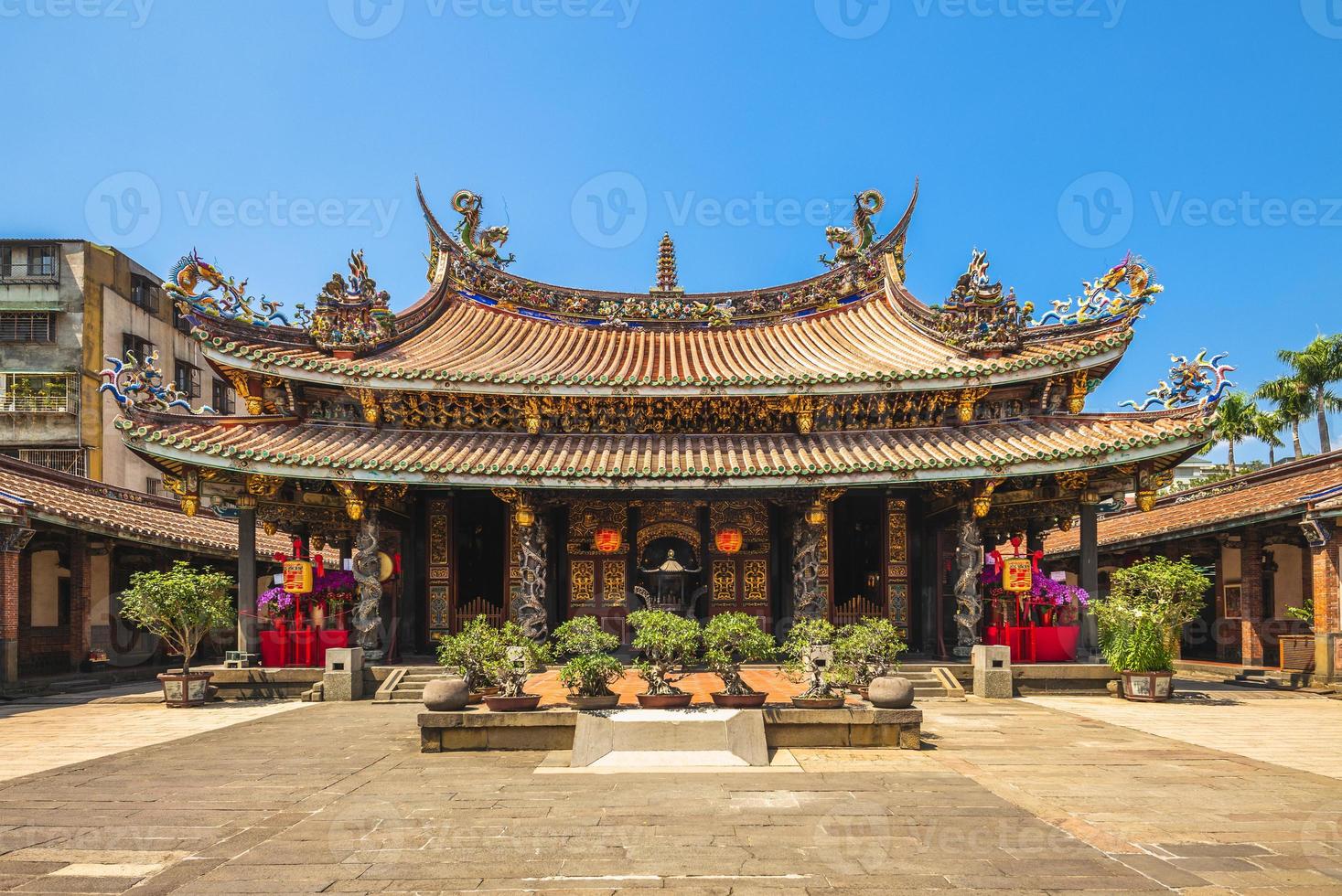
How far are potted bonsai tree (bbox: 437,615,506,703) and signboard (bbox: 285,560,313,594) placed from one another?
5.11 m

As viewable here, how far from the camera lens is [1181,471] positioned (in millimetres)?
75875

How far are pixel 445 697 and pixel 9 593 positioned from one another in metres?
11.5

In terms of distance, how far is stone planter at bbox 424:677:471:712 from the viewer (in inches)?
400

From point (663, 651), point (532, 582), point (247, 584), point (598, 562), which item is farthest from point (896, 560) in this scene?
point (247, 584)

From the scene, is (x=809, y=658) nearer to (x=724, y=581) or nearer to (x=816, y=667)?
(x=816, y=667)

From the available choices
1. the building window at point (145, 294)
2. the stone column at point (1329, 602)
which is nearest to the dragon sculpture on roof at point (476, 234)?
the stone column at point (1329, 602)

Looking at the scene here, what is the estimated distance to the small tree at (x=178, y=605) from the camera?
14.2 metres

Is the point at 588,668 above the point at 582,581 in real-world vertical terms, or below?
below

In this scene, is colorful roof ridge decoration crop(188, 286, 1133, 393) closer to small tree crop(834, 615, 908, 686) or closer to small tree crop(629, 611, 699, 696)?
small tree crop(834, 615, 908, 686)

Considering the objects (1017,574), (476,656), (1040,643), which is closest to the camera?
(476,656)

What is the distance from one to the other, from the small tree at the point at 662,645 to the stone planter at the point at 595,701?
48cm

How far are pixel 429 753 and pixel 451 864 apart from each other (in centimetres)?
417

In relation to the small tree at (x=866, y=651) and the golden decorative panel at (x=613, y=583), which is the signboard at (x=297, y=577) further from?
the small tree at (x=866, y=651)

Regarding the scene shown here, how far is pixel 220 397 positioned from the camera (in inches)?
1655
